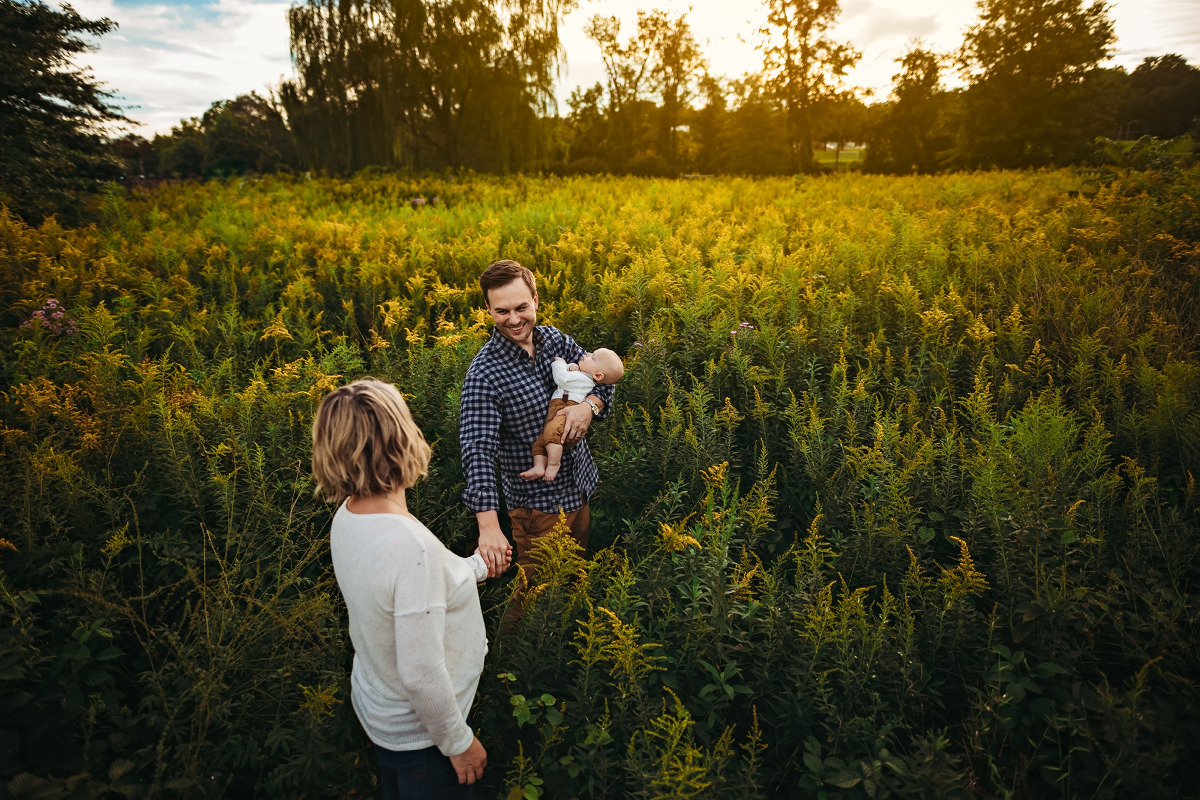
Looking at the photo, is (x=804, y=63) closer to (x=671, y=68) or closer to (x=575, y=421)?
(x=671, y=68)

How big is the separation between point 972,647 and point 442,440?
138 inches

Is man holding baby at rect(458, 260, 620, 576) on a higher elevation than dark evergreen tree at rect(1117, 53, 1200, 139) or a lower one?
lower

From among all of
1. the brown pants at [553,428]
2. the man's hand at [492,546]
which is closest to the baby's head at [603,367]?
the brown pants at [553,428]

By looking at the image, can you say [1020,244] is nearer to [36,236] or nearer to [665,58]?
[36,236]

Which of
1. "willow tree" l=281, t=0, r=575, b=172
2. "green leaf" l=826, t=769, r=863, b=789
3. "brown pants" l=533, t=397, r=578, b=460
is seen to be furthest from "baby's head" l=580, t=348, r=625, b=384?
"willow tree" l=281, t=0, r=575, b=172

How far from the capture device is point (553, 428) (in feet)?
9.57

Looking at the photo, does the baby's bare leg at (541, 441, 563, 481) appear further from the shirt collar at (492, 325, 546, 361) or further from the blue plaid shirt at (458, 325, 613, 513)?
the shirt collar at (492, 325, 546, 361)

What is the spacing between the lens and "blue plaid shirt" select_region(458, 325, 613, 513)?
2.88 m

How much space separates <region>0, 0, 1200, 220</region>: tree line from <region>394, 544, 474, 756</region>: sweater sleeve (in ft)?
36.9

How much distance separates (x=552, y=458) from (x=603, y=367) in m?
0.59

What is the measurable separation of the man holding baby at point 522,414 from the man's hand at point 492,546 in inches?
1.2

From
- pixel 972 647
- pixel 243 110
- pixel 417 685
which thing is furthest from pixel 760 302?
pixel 243 110

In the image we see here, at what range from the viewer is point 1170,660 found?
8.00 feet

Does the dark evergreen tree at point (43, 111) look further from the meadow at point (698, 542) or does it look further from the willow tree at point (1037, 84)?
the willow tree at point (1037, 84)
